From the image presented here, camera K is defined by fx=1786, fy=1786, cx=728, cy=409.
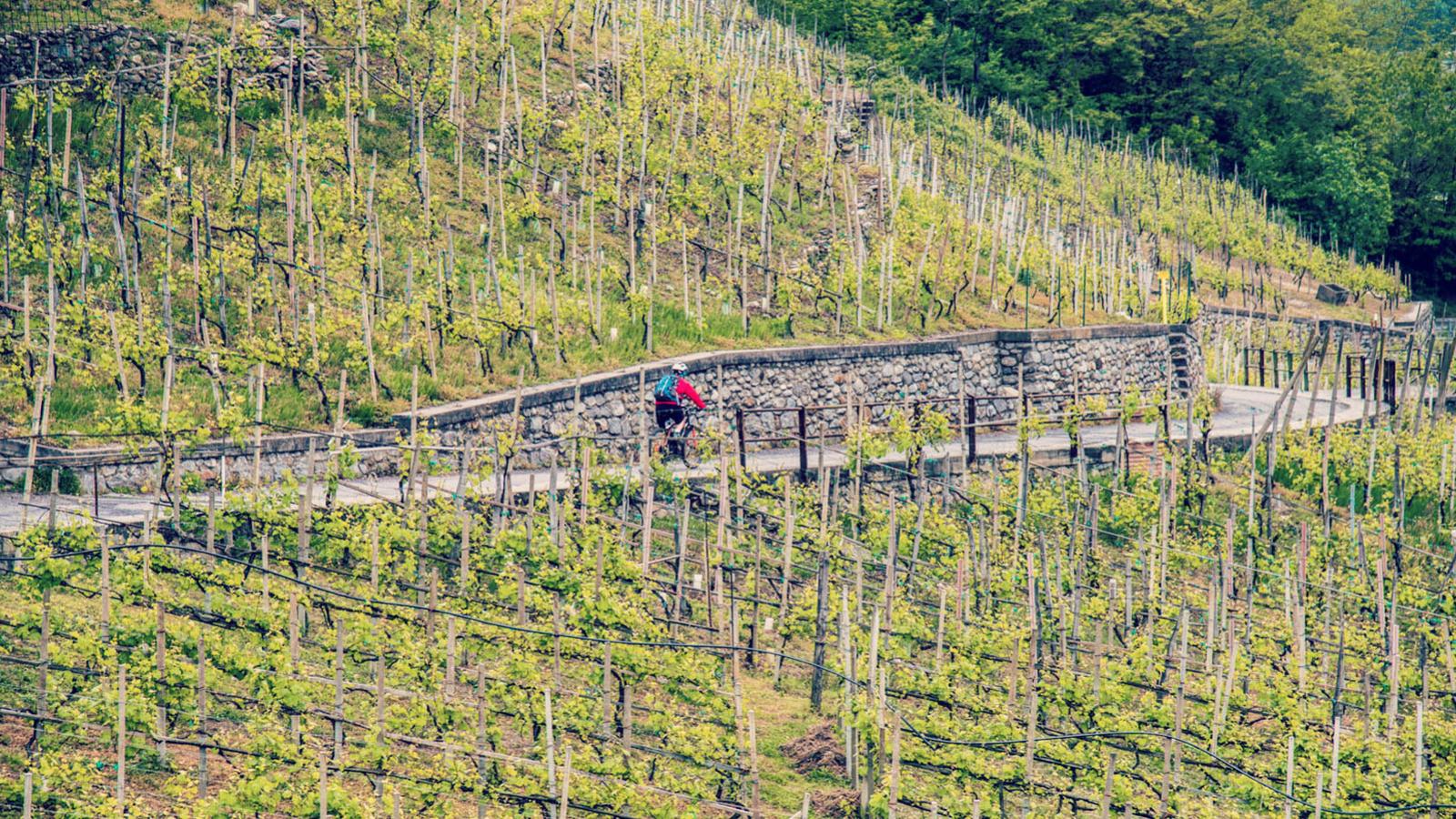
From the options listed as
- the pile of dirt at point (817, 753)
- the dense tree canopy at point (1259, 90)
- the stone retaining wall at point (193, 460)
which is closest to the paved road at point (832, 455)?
the stone retaining wall at point (193, 460)

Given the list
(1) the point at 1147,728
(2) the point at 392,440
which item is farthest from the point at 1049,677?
(2) the point at 392,440

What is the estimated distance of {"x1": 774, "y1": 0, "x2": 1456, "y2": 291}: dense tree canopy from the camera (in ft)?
158

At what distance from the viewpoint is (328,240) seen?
21.9m

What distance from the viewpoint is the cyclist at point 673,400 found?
20252 millimetres

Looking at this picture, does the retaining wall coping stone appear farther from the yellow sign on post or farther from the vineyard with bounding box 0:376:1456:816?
the vineyard with bounding box 0:376:1456:816

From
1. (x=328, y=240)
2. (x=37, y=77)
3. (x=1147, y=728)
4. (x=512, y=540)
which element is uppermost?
(x=37, y=77)

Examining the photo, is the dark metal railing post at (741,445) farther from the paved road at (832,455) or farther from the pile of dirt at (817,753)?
the pile of dirt at (817,753)

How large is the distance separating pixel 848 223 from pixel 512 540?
12401mm

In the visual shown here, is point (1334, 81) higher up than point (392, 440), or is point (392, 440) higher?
point (1334, 81)

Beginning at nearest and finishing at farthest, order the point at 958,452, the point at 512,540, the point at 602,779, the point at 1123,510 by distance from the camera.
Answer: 1. the point at 602,779
2. the point at 512,540
3. the point at 1123,510
4. the point at 958,452

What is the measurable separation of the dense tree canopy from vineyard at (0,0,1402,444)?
597 inches

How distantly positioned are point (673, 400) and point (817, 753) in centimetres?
603

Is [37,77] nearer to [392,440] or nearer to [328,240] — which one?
[328,240]

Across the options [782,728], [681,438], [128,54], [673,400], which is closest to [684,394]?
[673,400]
